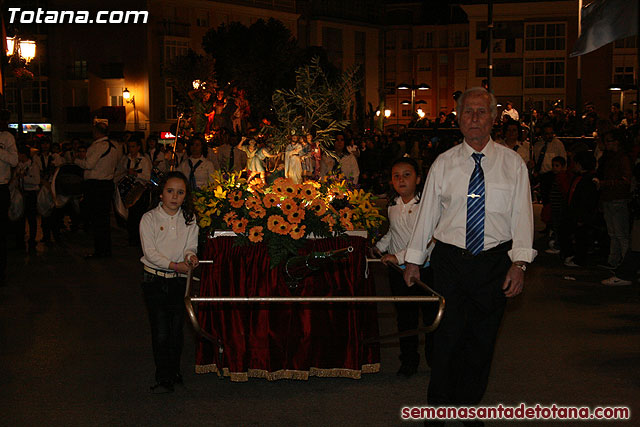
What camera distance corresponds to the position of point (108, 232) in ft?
48.3

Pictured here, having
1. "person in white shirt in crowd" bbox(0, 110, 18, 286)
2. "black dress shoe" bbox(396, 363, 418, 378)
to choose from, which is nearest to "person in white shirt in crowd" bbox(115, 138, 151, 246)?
"person in white shirt in crowd" bbox(0, 110, 18, 286)

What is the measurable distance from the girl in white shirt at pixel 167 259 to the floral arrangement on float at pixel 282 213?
478 millimetres

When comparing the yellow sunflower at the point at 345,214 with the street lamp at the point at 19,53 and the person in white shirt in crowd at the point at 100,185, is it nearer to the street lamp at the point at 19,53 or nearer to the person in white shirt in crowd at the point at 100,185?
the person in white shirt in crowd at the point at 100,185

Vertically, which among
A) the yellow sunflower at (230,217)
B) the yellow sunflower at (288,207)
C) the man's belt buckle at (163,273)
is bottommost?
the man's belt buckle at (163,273)

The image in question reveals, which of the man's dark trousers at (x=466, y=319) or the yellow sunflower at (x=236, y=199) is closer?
the man's dark trousers at (x=466, y=319)

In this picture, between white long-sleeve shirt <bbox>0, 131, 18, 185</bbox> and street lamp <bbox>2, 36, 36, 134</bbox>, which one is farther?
street lamp <bbox>2, 36, 36, 134</bbox>

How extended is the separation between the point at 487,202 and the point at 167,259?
2.64 metres

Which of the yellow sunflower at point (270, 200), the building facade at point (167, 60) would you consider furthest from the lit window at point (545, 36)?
the yellow sunflower at point (270, 200)

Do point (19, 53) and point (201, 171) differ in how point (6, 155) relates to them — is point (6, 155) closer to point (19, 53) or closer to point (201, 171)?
point (201, 171)

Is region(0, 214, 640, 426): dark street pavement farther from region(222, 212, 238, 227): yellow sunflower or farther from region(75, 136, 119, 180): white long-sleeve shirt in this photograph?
region(75, 136, 119, 180): white long-sleeve shirt

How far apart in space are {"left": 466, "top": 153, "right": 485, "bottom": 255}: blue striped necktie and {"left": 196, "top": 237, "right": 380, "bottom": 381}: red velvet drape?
2.03 meters

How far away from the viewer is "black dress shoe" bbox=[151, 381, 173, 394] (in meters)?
6.72

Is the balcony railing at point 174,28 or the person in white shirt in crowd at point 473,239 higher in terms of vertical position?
the balcony railing at point 174,28

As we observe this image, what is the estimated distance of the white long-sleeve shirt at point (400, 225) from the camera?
284 inches
